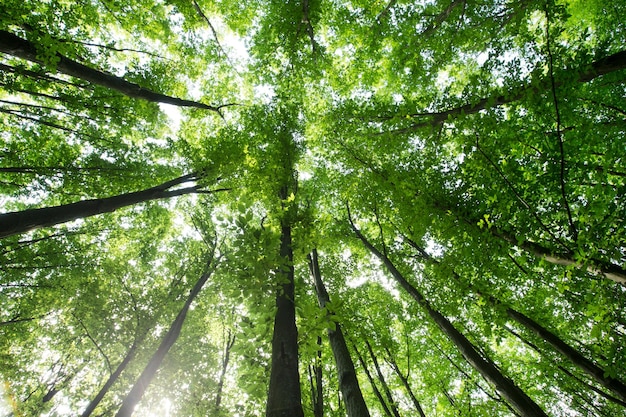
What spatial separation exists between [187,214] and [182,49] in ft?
21.9

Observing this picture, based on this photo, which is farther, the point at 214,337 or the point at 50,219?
the point at 214,337

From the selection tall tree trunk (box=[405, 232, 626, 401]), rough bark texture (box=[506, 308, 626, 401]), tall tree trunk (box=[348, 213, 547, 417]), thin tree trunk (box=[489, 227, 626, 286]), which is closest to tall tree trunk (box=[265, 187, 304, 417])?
thin tree trunk (box=[489, 227, 626, 286])

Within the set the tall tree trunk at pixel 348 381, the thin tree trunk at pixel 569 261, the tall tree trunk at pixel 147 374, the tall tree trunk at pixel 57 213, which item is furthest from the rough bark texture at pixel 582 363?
the tall tree trunk at pixel 147 374

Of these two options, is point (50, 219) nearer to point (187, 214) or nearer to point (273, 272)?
point (273, 272)

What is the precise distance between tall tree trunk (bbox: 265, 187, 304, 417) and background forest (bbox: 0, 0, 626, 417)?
0.8 inches

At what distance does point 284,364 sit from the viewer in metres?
2.06

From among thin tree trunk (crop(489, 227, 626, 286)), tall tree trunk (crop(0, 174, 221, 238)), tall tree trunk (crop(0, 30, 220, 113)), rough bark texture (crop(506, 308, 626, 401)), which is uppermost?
tall tree trunk (crop(0, 30, 220, 113))

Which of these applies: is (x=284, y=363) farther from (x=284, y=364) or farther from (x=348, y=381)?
(x=348, y=381)

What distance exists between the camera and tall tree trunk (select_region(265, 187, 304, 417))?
181cm

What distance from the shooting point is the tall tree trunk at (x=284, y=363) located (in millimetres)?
1810

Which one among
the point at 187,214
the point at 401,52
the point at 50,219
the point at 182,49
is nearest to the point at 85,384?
the point at 187,214

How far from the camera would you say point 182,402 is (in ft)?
30.2

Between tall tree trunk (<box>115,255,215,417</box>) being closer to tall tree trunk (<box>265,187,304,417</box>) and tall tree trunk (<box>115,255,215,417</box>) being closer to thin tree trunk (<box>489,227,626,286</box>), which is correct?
tall tree trunk (<box>265,187,304,417</box>)

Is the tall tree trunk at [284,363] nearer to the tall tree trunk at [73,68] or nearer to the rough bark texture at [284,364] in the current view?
the rough bark texture at [284,364]
